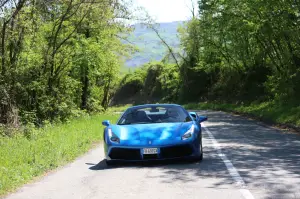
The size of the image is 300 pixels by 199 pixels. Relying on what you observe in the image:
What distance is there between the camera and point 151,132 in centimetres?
943

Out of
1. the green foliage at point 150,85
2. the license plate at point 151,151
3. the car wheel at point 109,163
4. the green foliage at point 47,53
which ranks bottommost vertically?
the green foliage at point 150,85

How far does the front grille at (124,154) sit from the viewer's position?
9.16m

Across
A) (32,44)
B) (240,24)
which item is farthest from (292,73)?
(32,44)

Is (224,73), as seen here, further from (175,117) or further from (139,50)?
(175,117)

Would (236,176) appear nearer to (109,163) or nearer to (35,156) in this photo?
(109,163)

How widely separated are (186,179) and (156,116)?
11.0 feet

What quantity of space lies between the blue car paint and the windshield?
0.46m

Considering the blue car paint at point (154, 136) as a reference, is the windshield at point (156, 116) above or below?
above

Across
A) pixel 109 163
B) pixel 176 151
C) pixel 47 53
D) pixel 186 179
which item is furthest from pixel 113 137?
pixel 47 53

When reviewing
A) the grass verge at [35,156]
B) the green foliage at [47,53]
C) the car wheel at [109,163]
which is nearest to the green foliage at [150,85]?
the green foliage at [47,53]

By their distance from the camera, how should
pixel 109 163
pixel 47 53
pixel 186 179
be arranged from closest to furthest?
pixel 186 179 → pixel 109 163 → pixel 47 53

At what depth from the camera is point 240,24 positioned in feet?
103

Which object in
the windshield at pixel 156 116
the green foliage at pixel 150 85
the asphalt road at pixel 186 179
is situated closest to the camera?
the asphalt road at pixel 186 179

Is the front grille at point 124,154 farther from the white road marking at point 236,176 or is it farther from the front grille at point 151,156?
the white road marking at point 236,176
